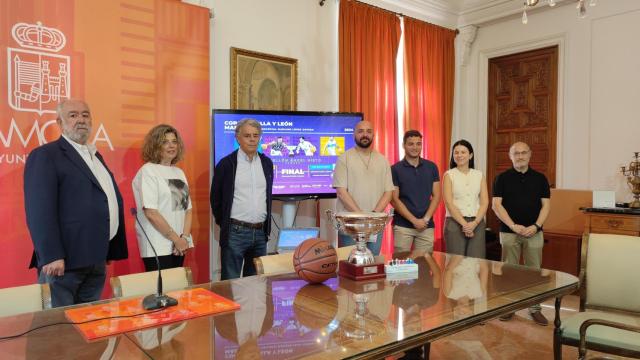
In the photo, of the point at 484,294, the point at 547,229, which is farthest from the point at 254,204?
the point at 547,229

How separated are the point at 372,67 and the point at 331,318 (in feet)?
13.0

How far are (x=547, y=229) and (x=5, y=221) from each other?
4886 mm

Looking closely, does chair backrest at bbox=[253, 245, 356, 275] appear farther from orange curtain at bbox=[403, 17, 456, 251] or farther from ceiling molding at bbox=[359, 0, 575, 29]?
ceiling molding at bbox=[359, 0, 575, 29]

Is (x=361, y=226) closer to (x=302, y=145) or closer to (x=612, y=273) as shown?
(x=612, y=273)

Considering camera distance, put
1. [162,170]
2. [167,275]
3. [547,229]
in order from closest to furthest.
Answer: [167,275] < [162,170] < [547,229]

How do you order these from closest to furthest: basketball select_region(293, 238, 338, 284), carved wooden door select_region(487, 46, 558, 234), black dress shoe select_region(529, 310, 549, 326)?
basketball select_region(293, 238, 338, 284) → black dress shoe select_region(529, 310, 549, 326) → carved wooden door select_region(487, 46, 558, 234)

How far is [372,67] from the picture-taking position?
5.09 meters

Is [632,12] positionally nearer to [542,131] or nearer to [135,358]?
[542,131]

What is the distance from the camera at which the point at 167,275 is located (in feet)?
7.09

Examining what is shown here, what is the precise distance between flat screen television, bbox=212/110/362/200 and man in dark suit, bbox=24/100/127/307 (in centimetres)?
149

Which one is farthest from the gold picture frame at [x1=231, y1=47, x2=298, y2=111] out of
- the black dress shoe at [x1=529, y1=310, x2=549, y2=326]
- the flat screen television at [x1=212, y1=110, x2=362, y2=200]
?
the black dress shoe at [x1=529, y1=310, x2=549, y2=326]

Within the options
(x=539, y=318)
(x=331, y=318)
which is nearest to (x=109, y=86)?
(x=331, y=318)

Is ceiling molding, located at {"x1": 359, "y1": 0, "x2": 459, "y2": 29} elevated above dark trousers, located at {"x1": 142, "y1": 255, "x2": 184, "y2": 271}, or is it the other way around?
ceiling molding, located at {"x1": 359, "y1": 0, "x2": 459, "y2": 29}

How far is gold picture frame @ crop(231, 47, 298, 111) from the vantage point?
4.14m
